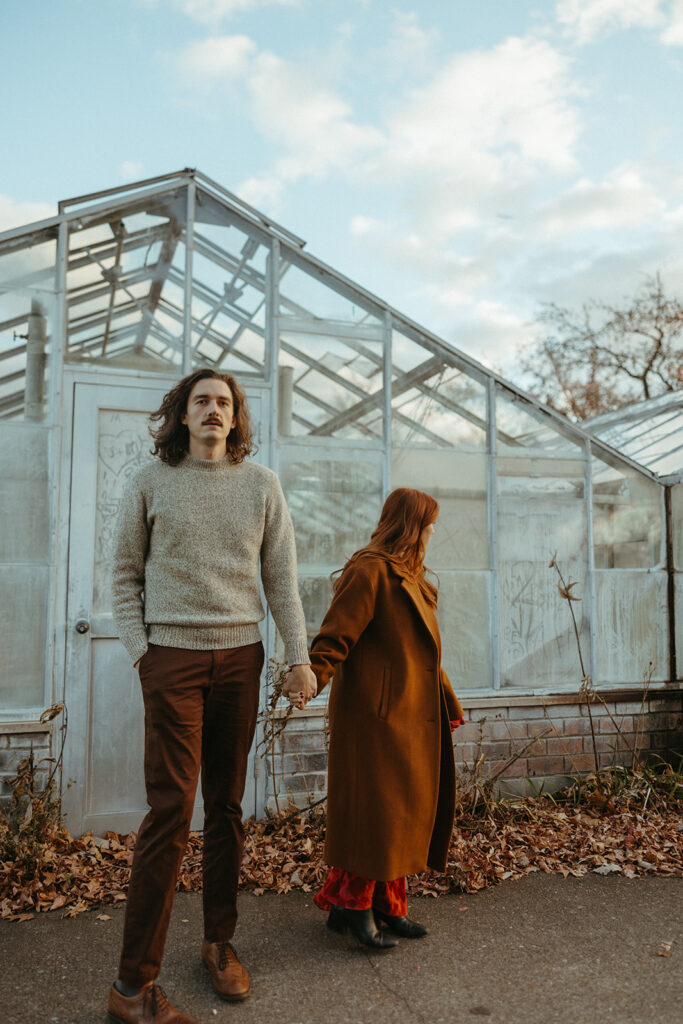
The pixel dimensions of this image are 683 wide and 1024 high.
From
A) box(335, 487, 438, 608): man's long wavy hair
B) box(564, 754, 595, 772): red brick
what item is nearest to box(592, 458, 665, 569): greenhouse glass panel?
box(564, 754, 595, 772): red brick

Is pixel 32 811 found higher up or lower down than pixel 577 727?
lower down

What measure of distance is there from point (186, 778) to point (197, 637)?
45cm

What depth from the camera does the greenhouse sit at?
15.1 ft

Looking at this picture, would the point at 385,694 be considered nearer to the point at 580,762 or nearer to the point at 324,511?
the point at 324,511

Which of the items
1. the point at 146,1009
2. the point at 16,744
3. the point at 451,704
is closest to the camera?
the point at 146,1009

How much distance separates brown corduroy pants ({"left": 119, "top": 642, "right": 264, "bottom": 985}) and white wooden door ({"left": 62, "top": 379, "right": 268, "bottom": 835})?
191 centimetres

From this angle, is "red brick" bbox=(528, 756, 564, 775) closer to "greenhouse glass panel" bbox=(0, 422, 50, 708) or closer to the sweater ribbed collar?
"greenhouse glass panel" bbox=(0, 422, 50, 708)

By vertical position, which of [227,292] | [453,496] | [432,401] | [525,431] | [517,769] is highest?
[227,292]

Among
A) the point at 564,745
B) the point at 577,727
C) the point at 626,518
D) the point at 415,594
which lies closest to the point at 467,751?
the point at 564,745

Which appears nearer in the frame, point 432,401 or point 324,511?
point 324,511

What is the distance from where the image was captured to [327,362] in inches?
207

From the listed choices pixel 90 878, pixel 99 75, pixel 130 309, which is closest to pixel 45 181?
pixel 99 75

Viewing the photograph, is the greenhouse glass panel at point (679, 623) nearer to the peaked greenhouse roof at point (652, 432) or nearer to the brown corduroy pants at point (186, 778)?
the peaked greenhouse roof at point (652, 432)

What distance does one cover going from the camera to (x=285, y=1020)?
8.88ft
